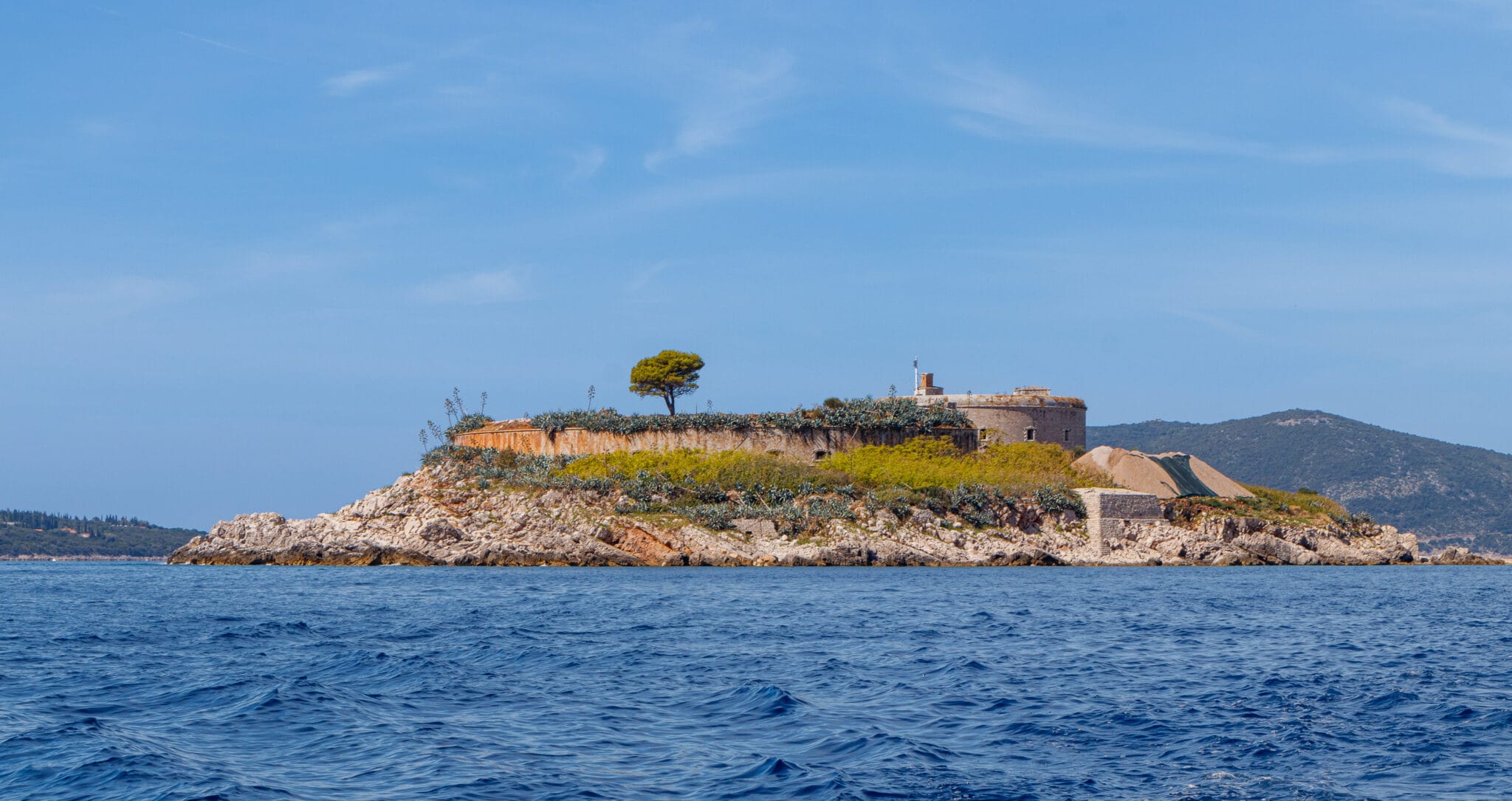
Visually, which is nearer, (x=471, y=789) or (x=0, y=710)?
(x=471, y=789)

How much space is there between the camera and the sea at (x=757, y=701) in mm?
11086

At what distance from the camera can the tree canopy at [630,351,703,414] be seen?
223 ft

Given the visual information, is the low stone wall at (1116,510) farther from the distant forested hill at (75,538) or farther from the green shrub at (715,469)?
the distant forested hill at (75,538)

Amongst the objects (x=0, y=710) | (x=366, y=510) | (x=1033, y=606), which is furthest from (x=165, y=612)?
(x=366, y=510)

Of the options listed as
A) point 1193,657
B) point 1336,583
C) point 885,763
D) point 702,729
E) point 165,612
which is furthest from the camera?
point 1336,583

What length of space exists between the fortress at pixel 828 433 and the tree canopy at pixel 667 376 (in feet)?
20.0

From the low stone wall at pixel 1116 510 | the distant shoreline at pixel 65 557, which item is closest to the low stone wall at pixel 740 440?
the low stone wall at pixel 1116 510

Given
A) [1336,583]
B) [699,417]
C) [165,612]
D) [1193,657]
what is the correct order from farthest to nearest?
[699,417] → [1336,583] → [165,612] → [1193,657]

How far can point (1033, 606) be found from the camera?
93.9 feet

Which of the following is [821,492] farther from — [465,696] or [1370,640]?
[465,696]

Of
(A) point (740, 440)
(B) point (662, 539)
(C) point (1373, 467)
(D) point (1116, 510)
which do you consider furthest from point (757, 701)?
(C) point (1373, 467)

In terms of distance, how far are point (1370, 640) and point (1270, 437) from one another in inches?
6110

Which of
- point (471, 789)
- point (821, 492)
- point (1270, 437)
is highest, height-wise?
point (1270, 437)

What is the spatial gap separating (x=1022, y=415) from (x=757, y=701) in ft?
173
